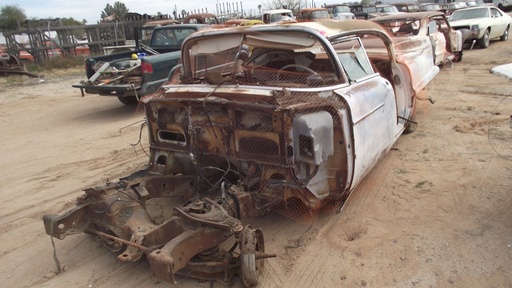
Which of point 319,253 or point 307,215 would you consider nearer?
point 319,253

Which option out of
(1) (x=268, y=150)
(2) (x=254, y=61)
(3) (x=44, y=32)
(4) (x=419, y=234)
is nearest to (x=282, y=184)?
(1) (x=268, y=150)

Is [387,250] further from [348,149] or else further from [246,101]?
[246,101]

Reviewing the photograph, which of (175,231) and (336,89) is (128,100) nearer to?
(336,89)

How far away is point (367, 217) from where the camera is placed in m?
4.04

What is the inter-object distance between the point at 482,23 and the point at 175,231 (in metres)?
15.7

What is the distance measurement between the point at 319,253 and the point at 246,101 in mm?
1435

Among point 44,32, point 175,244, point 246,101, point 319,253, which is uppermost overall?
point 44,32

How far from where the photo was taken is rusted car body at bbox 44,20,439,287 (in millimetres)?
3090

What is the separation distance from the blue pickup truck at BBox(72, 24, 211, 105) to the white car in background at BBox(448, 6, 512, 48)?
1026cm

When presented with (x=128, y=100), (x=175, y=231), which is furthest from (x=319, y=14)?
(x=175, y=231)

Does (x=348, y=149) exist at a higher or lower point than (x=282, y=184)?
higher

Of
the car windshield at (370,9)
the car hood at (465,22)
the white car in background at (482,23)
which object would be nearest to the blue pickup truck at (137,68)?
the car hood at (465,22)

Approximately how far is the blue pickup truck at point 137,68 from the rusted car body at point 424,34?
4.51 m

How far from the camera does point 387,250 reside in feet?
11.4
